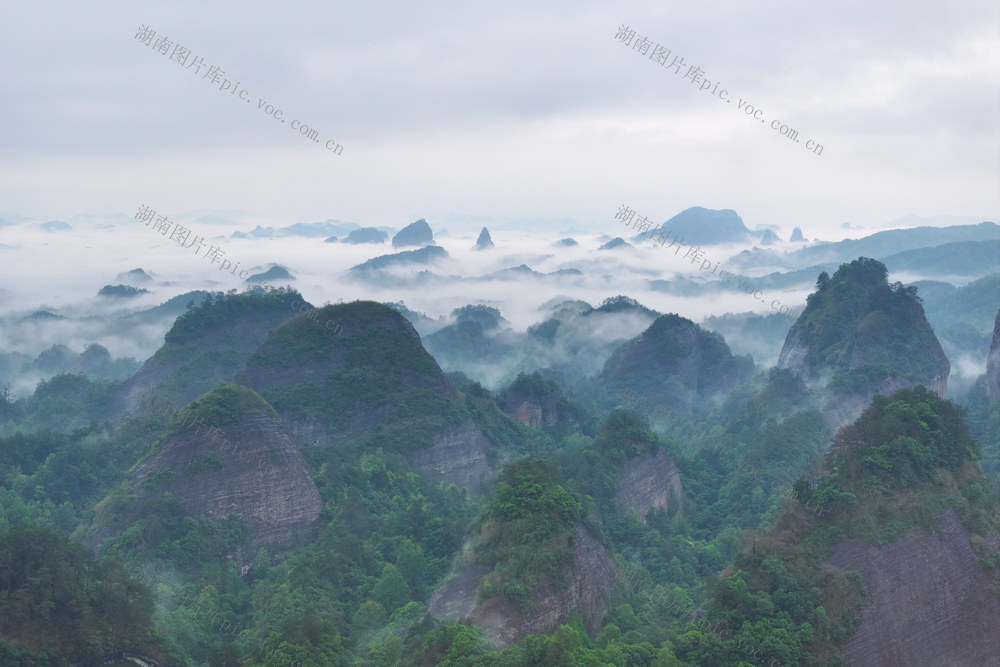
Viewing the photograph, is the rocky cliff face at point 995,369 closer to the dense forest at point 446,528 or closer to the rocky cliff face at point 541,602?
the dense forest at point 446,528

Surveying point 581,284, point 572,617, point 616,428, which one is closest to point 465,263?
point 581,284

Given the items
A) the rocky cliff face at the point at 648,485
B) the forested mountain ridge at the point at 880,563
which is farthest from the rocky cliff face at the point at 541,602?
the rocky cliff face at the point at 648,485

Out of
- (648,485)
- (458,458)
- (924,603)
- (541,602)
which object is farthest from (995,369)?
(541,602)

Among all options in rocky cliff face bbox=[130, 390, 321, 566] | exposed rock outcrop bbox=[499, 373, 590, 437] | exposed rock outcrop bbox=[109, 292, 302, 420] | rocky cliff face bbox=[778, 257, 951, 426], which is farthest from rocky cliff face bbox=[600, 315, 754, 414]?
rocky cliff face bbox=[130, 390, 321, 566]

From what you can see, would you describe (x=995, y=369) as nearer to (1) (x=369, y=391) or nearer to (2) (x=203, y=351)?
(1) (x=369, y=391)

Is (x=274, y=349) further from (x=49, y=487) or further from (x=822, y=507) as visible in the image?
(x=822, y=507)

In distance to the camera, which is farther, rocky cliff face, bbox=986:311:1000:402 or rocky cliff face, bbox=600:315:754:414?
rocky cliff face, bbox=600:315:754:414

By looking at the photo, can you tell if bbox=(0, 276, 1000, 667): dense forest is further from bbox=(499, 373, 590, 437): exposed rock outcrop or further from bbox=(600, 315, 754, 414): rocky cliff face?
bbox=(600, 315, 754, 414): rocky cliff face
